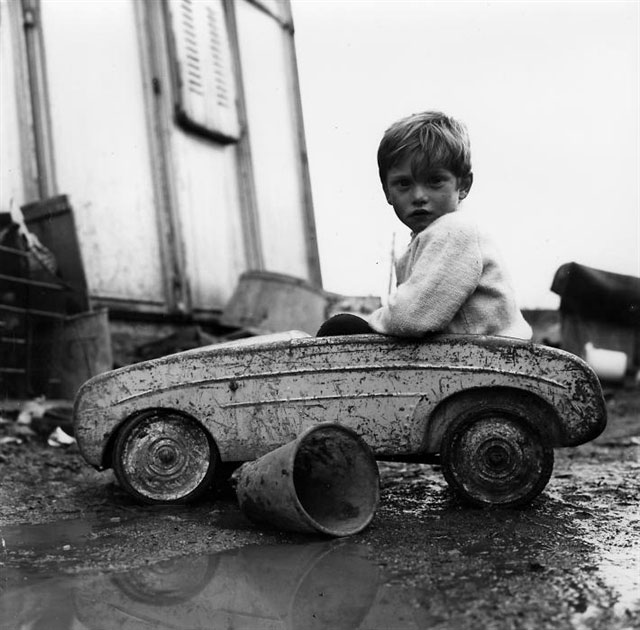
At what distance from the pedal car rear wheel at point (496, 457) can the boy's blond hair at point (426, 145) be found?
32.6 inches

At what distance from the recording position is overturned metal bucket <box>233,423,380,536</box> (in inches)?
83.6

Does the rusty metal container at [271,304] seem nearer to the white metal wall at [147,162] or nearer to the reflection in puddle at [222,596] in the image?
the white metal wall at [147,162]

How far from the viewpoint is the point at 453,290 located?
2420 mm

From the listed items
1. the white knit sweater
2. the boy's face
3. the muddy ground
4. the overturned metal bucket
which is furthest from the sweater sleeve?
the muddy ground

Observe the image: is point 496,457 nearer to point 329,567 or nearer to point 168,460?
point 329,567

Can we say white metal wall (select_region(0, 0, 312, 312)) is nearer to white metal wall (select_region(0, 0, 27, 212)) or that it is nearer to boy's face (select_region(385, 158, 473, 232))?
white metal wall (select_region(0, 0, 27, 212))

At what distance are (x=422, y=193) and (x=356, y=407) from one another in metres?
0.76

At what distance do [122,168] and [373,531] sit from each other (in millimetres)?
4493

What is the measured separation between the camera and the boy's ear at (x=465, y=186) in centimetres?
272

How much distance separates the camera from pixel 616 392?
22.9 ft

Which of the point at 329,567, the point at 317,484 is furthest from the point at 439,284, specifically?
the point at 329,567

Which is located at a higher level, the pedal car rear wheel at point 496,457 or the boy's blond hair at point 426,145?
the boy's blond hair at point 426,145

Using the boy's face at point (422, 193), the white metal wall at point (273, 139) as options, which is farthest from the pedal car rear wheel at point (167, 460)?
the white metal wall at point (273, 139)

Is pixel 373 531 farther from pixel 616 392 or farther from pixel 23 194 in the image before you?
pixel 616 392
